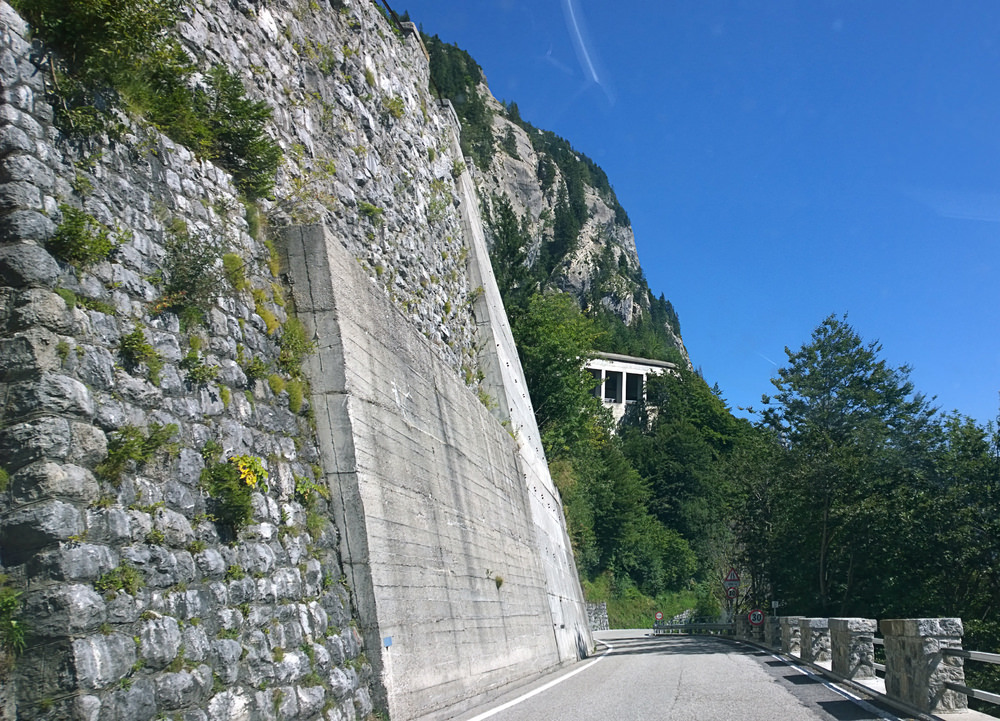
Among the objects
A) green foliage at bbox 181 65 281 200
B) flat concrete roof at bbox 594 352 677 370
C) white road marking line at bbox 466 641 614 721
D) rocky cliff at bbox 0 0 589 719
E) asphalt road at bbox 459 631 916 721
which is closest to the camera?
rocky cliff at bbox 0 0 589 719

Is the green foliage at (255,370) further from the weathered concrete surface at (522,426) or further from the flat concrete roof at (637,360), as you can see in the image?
the flat concrete roof at (637,360)

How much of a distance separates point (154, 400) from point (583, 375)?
1626 inches

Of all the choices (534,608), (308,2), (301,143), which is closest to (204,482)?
(301,143)

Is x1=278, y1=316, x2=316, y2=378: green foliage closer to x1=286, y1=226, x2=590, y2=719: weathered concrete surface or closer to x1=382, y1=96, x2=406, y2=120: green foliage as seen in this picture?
x1=286, y1=226, x2=590, y2=719: weathered concrete surface

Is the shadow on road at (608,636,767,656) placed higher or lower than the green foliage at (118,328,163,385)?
lower

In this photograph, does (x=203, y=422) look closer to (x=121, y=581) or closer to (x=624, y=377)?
(x=121, y=581)

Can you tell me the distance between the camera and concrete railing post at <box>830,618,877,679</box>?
1347 cm

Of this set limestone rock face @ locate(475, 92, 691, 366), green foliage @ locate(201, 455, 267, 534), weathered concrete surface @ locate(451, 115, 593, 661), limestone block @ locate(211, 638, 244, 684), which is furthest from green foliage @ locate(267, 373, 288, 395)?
limestone rock face @ locate(475, 92, 691, 366)

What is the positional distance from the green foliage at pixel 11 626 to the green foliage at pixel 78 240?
2.44 metres

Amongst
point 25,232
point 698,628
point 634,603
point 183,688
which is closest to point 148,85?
point 25,232

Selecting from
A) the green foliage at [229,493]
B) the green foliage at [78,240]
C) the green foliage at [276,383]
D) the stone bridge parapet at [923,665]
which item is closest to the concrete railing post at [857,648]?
the stone bridge parapet at [923,665]

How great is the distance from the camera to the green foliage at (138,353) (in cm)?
643

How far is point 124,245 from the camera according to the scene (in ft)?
22.4

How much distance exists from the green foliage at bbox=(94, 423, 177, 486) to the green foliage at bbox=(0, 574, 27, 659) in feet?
3.23
